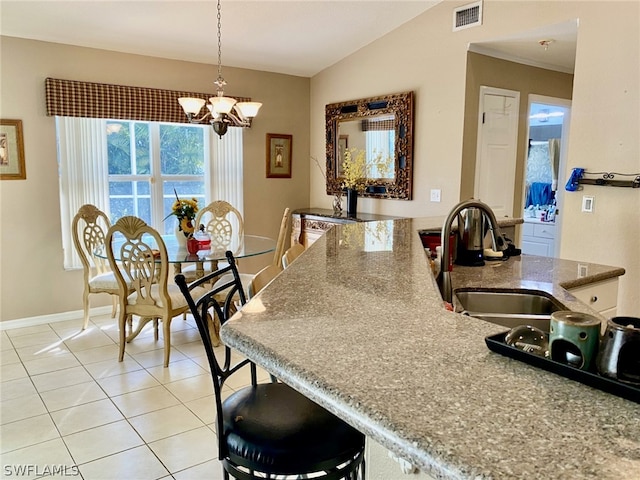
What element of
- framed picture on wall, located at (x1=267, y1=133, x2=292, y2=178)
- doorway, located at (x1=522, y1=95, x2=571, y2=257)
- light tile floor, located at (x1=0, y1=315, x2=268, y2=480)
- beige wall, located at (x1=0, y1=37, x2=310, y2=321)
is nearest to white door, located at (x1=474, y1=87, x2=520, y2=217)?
doorway, located at (x1=522, y1=95, x2=571, y2=257)

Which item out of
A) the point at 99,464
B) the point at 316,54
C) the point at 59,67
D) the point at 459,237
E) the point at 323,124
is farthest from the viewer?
the point at 323,124

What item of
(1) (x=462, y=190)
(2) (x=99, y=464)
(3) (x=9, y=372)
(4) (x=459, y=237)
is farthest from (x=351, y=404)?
(1) (x=462, y=190)

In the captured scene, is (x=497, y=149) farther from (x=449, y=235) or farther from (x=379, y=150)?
(x=449, y=235)

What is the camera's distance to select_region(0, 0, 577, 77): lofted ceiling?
366cm

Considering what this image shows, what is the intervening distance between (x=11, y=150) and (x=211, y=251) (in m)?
1.92

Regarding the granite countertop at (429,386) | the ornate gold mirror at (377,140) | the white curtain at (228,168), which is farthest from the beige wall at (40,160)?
the granite countertop at (429,386)

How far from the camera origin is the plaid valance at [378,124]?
4680 millimetres

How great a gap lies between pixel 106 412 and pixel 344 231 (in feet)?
5.57

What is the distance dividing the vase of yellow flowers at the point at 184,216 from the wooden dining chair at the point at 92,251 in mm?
572

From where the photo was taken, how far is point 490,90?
4195 millimetres

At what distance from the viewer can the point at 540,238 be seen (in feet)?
19.3

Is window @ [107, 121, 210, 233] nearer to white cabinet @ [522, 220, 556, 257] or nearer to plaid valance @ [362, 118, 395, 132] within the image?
plaid valance @ [362, 118, 395, 132]

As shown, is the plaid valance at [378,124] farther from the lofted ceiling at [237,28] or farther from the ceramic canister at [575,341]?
the ceramic canister at [575,341]

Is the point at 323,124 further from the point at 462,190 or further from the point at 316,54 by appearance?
the point at 462,190
